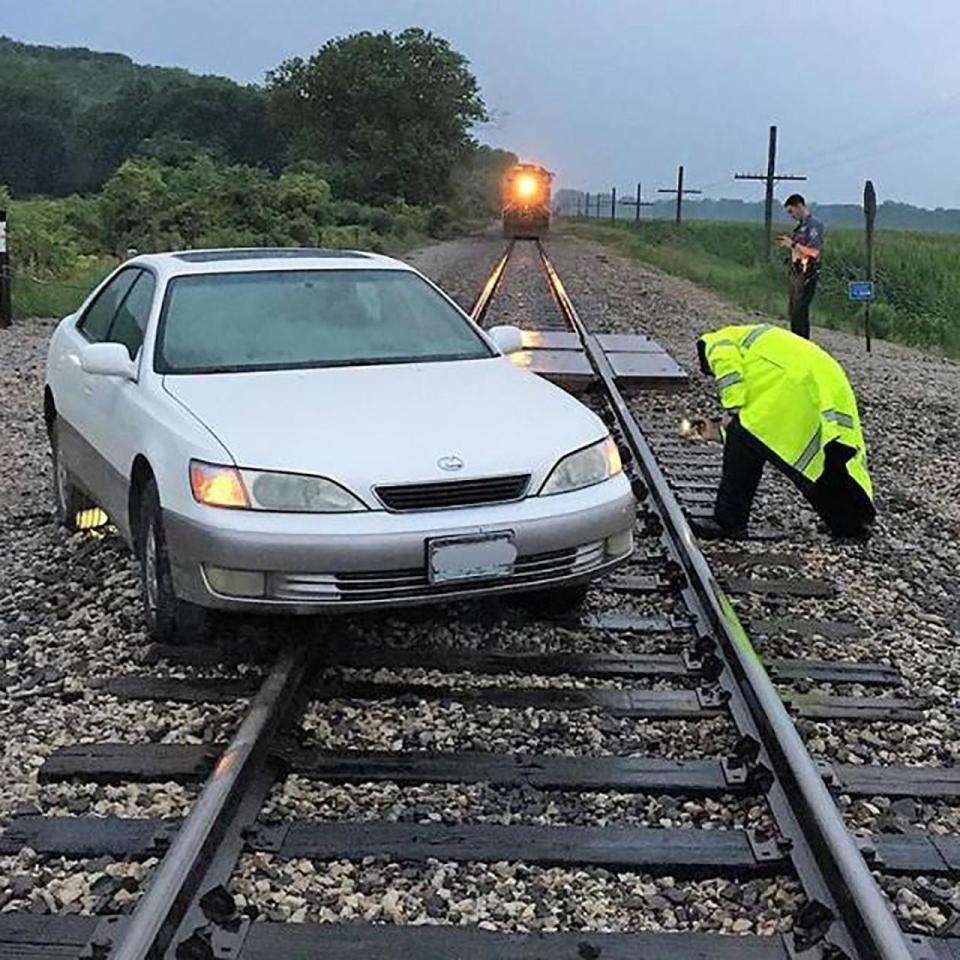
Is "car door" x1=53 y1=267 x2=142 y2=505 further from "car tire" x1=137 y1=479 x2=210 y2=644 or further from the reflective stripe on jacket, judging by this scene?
the reflective stripe on jacket

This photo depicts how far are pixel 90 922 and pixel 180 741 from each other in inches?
A: 47.4

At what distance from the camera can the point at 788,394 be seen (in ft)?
23.1

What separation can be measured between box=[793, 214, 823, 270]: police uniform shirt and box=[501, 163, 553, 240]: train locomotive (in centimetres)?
4026

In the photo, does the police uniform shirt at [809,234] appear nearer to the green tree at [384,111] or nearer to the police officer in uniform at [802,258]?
the police officer in uniform at [802,258]

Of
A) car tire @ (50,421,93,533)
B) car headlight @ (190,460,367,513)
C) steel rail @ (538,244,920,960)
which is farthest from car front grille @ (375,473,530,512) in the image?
car tire @ (50,421,93,533)

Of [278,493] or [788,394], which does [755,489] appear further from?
[278,493]

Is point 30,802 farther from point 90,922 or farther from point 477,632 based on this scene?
point 477,632

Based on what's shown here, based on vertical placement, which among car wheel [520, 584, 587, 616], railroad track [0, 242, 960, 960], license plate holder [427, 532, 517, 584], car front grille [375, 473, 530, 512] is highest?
car front grille [375, 473, 530, 512]

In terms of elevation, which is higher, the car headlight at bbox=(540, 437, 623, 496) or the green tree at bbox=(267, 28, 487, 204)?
the green tree at bbox=(267, 28, 487, 204)

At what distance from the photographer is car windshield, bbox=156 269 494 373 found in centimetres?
620

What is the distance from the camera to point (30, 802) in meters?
4.14

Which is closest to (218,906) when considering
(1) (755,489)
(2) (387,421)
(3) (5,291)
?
(2) (387,421)

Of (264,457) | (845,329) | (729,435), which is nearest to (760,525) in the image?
(729,435)

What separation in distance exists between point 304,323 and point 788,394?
2.44m
